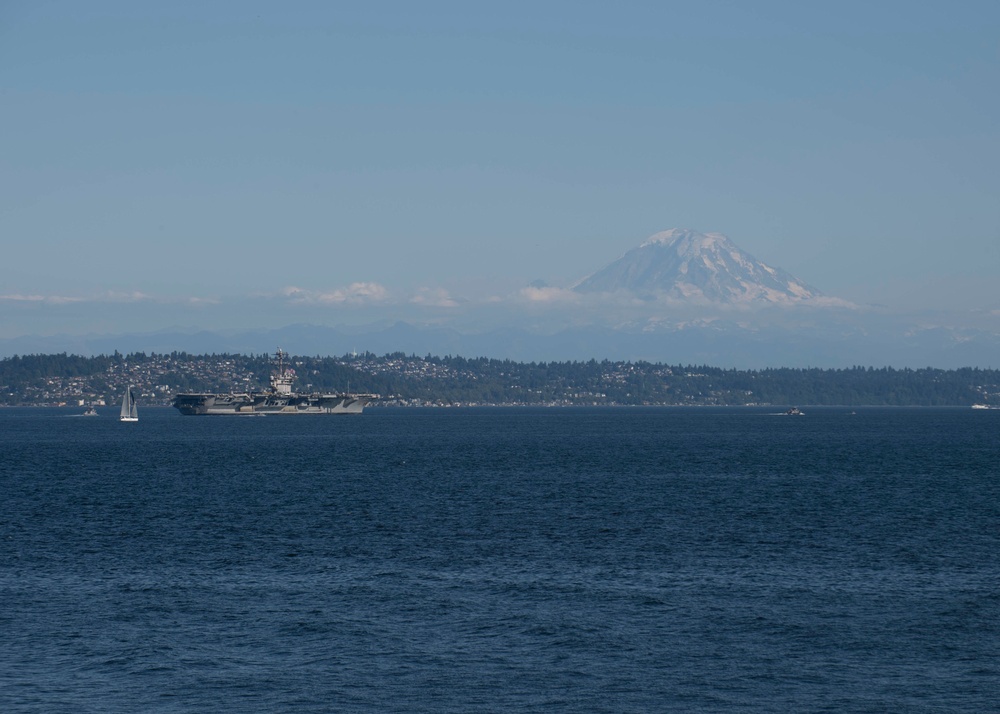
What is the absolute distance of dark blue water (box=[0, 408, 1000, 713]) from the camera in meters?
34.2

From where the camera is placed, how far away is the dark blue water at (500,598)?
3419 centimetres

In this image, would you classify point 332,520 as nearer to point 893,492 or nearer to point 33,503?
point 33,503

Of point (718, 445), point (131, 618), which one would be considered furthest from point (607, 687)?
point (718, 445)

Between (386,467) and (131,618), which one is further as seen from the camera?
(386,467)

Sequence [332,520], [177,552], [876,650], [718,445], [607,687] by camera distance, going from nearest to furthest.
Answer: [607,687] → [876,650] → [177,552] → [332,520] → [718,445]

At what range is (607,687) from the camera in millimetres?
34406

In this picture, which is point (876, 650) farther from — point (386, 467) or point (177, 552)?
point (386, 467)

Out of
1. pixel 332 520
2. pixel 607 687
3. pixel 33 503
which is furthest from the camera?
pixel 33 503

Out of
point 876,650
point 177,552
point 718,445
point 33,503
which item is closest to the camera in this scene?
point 876,650

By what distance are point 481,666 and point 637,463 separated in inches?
3683

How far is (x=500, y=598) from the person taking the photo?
4612cm

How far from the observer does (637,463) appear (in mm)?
128625

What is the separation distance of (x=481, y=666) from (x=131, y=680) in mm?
10271

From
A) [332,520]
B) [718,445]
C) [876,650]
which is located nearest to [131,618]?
[876,650]
